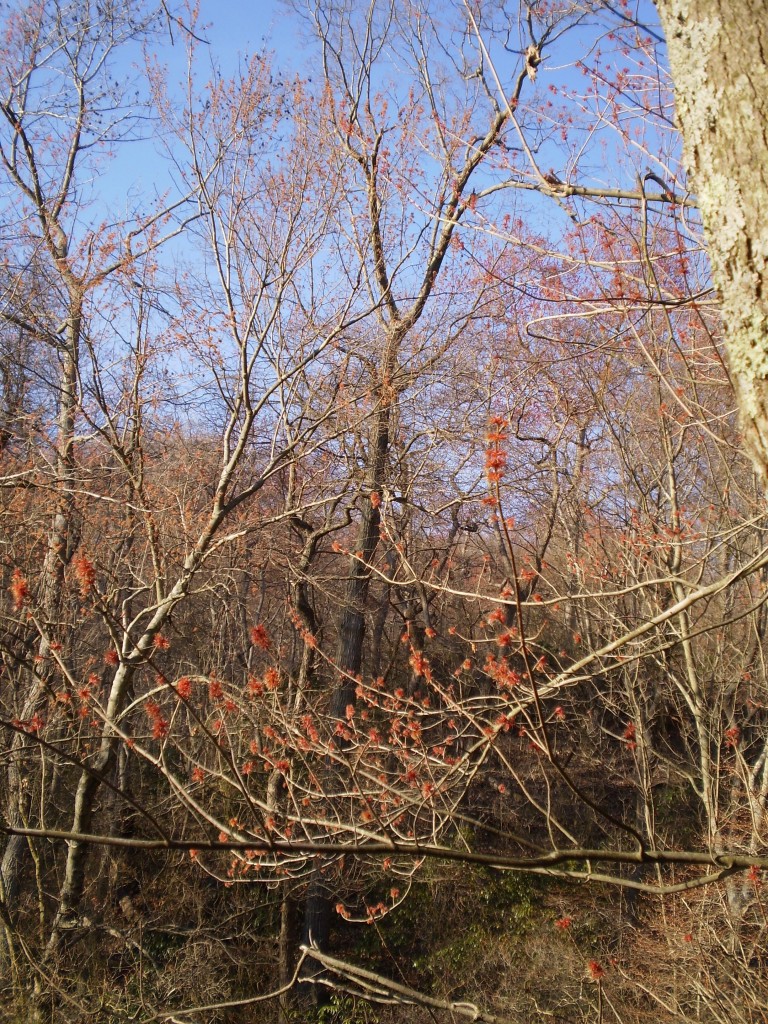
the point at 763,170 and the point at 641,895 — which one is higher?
the point at 763,170

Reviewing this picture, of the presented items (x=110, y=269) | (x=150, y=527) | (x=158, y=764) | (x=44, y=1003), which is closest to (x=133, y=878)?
(x=44, y=1003)

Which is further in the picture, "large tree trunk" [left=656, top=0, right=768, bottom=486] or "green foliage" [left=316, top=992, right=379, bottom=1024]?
"green foliage" [left=316, top=992, right=379, bottom=1024]

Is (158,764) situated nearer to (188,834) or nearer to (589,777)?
(188,834)

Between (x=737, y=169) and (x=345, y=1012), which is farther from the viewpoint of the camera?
(x=345, y=1012)

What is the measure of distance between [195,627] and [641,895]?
7989 mm

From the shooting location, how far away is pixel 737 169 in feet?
3.94

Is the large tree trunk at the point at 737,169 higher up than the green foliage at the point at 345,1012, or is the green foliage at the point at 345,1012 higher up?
the large tree trunk at the point at 737,169

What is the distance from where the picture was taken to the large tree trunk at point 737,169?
3.81 feet

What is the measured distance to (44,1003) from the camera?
6730 millimetres

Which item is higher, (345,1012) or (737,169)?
(737,169)

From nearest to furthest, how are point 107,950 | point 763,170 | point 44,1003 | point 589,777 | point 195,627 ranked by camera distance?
point 763,170
point 44,1003
point 107,950
point 195,627
point 589,777

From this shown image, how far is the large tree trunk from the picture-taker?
1160mm

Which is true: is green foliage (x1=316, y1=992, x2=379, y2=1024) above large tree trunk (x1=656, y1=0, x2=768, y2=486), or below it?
below

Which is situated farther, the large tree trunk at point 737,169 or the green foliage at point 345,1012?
the green foliage at point 345,1012
